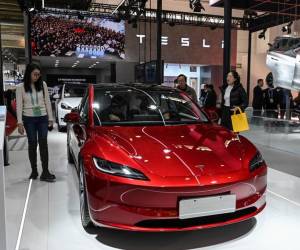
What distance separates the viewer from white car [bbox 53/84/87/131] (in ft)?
27.0

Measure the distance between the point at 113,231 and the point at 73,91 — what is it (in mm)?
6836

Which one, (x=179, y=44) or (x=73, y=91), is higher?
(x=179, y=44)

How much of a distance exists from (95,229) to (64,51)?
1498 cm

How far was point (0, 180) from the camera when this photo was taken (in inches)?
68.2

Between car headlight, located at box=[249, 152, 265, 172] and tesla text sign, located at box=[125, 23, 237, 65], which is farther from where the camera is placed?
tesla text sign, located at box=[125, 23, 237, 65]

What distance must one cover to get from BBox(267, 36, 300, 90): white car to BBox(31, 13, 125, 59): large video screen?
922 centimetres

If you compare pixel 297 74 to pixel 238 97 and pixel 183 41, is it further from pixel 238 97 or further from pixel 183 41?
pixel 183 41

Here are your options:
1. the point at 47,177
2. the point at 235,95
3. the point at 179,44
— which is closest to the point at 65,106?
the point at 47,177

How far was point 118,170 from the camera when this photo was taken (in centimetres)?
234

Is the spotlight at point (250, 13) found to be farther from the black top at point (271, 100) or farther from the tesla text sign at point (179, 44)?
the black top at point (271, 100)

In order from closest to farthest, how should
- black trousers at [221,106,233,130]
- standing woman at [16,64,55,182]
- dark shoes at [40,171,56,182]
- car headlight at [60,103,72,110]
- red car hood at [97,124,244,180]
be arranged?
red car hood at [97,124,244,180]
standing woman at [16,64,55,182]
dark shoes at [40,171,56,182]
black trousers at [221,106,233,130]
car headlight at [60,103,72,110]

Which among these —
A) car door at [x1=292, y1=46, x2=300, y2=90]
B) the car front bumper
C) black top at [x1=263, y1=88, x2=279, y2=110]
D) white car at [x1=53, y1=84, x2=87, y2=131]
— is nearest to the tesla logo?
white car at [x1=53, y1=84, x2=87, y2=131]

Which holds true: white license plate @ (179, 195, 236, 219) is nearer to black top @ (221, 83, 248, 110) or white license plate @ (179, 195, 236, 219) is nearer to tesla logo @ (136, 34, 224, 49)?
black top @ (221, 83, 248, 110)

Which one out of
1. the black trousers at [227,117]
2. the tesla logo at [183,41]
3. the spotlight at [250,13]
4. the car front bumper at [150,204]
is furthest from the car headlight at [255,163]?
the tesla logo at [183,41]
